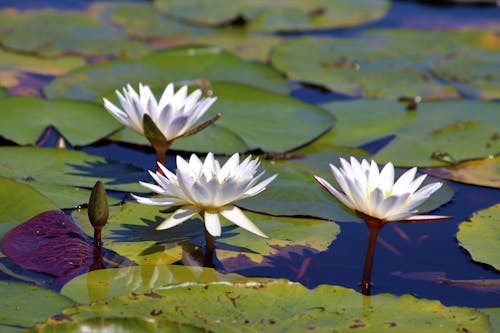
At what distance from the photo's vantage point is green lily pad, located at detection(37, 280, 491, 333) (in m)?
2.59

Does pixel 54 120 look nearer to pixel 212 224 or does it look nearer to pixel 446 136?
pixel 212 224

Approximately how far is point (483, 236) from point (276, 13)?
3.71 metres

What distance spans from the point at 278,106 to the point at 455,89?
1.35 m

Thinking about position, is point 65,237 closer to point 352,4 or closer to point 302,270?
point 302,270

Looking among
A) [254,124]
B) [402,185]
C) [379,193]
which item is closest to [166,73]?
[254,124]

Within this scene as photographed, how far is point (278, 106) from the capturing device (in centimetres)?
476

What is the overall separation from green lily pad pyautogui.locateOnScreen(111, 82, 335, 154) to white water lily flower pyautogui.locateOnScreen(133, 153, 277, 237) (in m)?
1.05

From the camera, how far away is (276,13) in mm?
6734

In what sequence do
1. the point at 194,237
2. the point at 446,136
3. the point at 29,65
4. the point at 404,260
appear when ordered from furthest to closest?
the point at 29,65 < the point at 446,136 < the point at 404,260 < the point at 194,237

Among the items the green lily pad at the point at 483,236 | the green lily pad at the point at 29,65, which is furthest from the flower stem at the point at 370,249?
the green lily pad at the point at 29,65

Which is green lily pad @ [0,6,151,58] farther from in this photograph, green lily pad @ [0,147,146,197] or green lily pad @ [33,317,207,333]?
green lily pad @ [33,317,207,333]

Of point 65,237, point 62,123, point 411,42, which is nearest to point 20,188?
point 65,237

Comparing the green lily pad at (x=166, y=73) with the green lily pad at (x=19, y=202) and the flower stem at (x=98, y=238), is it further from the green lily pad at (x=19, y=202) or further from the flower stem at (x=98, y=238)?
the flower stem at (x=98, y=238)

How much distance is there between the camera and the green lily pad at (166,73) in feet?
16.2
